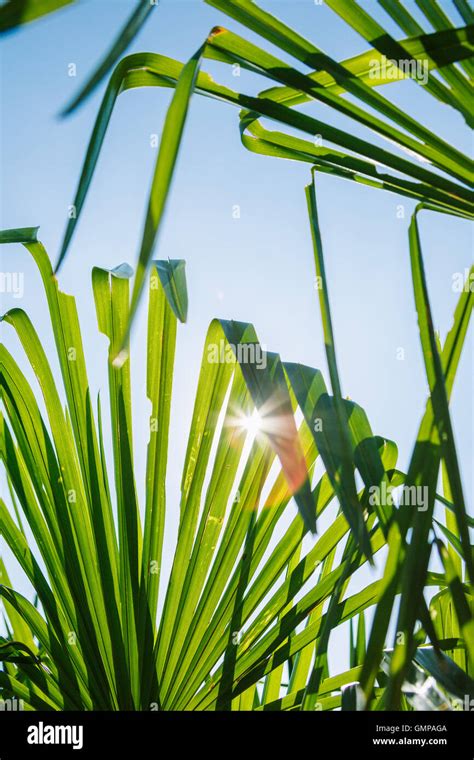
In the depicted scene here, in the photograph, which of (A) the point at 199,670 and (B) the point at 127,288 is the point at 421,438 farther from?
(A) the point at 199,670

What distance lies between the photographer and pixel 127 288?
0.91 m

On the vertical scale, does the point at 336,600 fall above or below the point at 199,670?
above

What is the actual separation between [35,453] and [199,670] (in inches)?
18.7

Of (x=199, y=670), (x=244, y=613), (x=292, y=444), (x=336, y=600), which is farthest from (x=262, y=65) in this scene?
(x=199, y=670)
